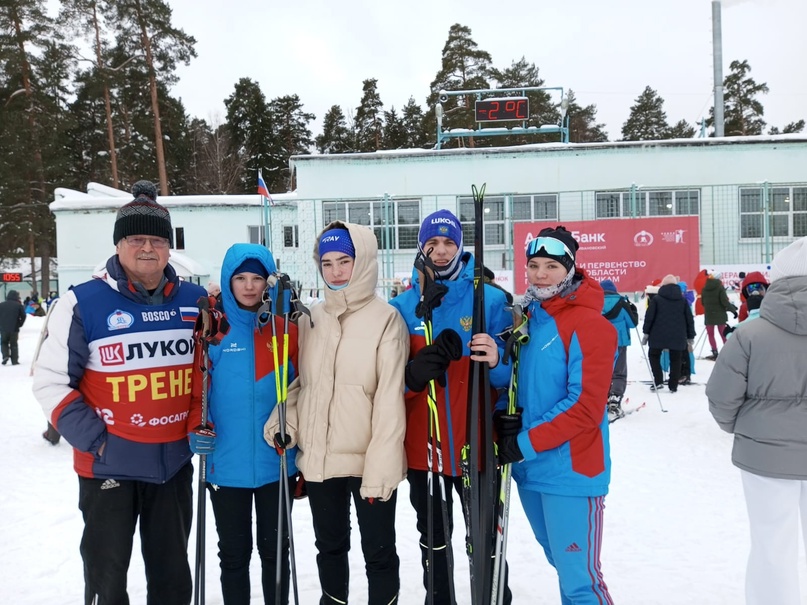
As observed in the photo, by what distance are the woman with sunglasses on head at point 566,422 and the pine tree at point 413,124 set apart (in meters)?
35.5

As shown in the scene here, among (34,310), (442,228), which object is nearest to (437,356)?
(442,228)

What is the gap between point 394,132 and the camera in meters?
37.3

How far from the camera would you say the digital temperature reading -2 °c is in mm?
16094

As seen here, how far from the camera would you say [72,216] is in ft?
59.2

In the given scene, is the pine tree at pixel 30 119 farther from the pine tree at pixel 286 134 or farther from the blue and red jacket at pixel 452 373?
the blue and red jacket at pixel 452 373

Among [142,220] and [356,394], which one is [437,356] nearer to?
[356,394]

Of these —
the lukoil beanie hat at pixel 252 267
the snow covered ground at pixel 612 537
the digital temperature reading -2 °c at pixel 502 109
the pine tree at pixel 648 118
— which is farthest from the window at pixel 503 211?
the pine tree at pixel 648 118

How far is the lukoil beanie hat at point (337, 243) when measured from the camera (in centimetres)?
246

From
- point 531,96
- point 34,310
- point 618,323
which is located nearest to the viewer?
point 618,323

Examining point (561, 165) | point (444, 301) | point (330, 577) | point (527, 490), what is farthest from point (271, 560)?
point (561, 165)

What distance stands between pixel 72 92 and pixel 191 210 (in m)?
20.9

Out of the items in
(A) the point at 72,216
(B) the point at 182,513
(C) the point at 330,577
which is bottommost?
(C) the point at 330,577

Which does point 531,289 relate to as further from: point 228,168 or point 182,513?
point 228,168

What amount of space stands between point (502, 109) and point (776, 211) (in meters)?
8.12
